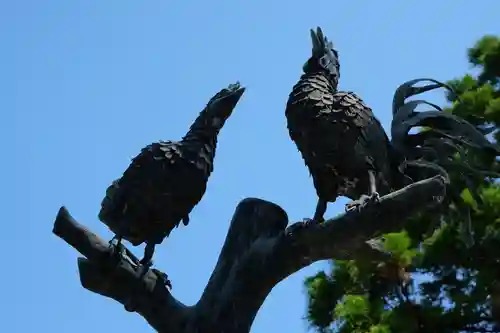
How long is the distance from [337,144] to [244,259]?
0.59 meters

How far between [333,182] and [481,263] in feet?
7.07

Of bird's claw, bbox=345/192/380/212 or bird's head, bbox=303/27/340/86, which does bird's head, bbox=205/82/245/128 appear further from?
bird's claw, bbox=345/192/380/212

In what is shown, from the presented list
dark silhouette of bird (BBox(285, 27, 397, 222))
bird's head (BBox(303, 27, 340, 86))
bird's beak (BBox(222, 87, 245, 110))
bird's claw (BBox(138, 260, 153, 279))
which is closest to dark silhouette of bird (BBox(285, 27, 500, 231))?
dark silhouette of bird (BBox(285, 27, 397, 222))

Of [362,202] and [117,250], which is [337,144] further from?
→ [117,250]

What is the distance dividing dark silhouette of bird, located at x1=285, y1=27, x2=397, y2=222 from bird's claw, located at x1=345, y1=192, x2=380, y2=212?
0.24 metres

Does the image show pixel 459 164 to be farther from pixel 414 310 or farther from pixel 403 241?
pixel 414 310

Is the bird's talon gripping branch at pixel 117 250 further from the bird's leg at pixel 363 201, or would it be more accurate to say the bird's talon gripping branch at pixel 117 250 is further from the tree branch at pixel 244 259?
the bird's leg at pixel 363 201

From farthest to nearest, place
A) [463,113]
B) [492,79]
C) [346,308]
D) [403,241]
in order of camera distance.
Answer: [492,79]
[463,113]
[346,308]
[403,241]

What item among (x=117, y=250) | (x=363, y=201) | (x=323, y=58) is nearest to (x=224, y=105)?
(x=323, y=58)

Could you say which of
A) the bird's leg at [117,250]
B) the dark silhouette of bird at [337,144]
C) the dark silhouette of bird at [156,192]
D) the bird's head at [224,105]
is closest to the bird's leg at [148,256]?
the dark silhouette of bird at [156,192]

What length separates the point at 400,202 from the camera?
10.7 feet

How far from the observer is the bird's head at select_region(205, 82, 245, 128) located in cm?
409

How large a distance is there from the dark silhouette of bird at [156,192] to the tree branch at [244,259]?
0.20m

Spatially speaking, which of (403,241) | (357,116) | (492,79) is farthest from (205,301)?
(492,79)
